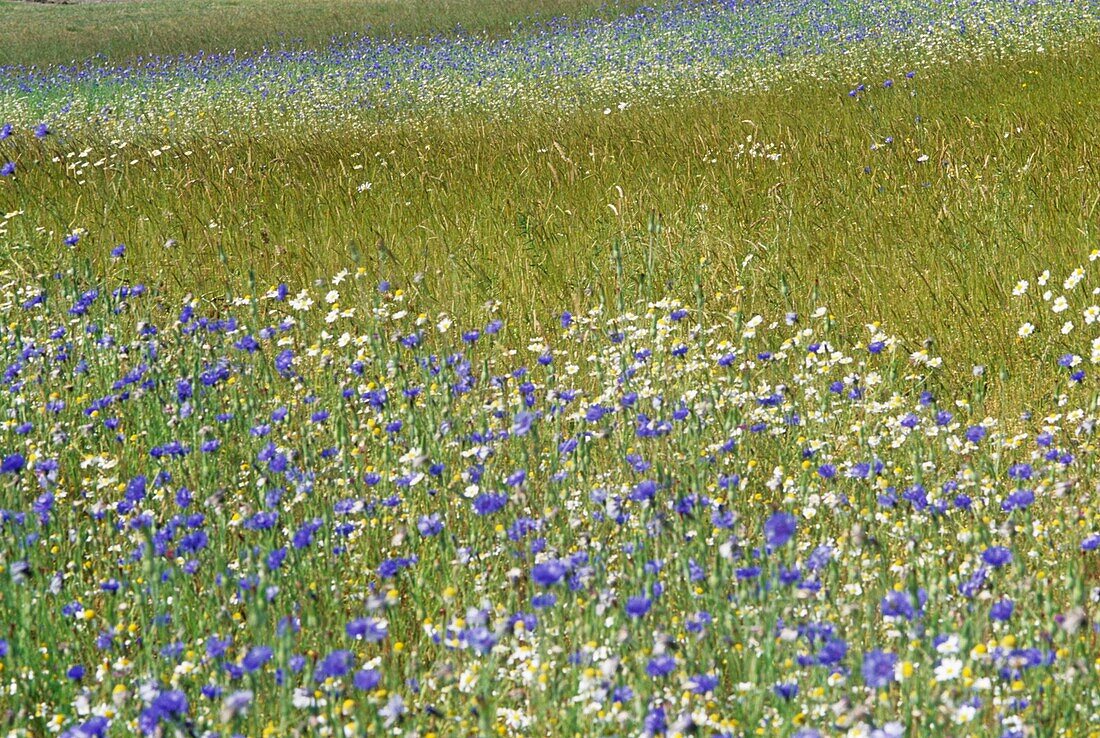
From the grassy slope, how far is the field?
29mm

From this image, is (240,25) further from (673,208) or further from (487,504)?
(487,504)

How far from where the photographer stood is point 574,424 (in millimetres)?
3117

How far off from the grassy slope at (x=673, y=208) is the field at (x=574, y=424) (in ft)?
0.10

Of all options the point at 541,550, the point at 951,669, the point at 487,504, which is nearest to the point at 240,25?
the point at 541,550

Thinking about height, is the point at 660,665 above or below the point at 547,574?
below

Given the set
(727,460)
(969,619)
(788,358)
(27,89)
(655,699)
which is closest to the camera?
(969,619)

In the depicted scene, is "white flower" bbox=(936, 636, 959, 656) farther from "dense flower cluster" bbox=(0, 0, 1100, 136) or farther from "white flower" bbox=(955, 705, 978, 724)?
"dense flower cluster" bbox=(0, 0, 1100, 136)

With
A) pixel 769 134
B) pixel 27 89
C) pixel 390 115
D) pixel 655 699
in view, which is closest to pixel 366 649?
pixel 655 699

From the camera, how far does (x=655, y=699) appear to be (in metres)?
1.77

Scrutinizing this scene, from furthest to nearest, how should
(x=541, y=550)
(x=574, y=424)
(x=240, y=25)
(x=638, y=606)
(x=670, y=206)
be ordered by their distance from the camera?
(x=240, y=25), (x=670, y=206), (x=574, y=424), (x=541, y=550), (x=638, y=606)

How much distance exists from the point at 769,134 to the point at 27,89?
1238 cm

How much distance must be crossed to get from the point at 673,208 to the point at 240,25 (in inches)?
850

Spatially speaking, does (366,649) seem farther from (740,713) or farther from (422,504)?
(740,713)

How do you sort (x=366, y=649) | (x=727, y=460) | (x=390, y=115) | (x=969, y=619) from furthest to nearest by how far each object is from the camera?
1. (x=390, y=115)
2. (x=727, y=460)
3. (x=366, y=649)
4. (x=969, y=619)
